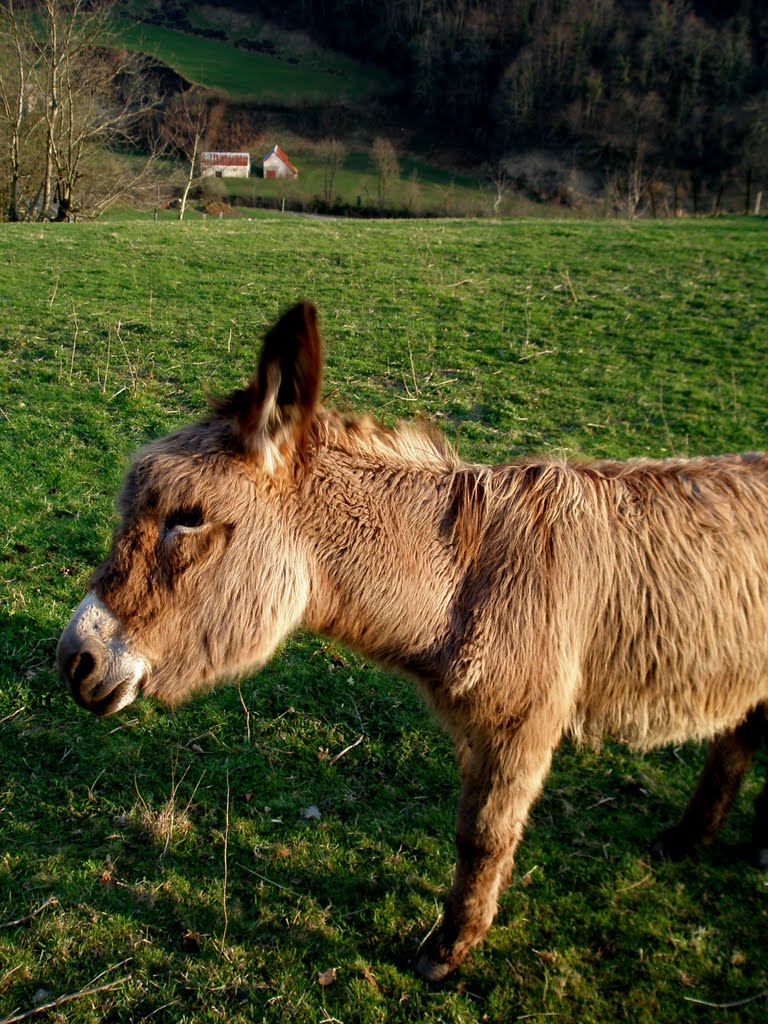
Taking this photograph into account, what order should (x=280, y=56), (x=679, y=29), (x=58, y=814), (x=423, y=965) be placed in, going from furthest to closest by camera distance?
(x=280, y=56)
(x=679, y=29)
(x=58, y=814)
(x=423, y=965)

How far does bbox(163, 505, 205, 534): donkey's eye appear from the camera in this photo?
254cm

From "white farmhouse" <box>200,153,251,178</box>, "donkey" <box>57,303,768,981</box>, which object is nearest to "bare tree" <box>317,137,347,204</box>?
"white farmhouse" <box>200,153,251,178</box>

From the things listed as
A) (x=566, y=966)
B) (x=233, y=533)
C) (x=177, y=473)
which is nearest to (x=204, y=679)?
(x=233, y=533)

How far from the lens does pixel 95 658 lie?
8.03 ft

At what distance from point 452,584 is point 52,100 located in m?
33.7

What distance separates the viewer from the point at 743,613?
287 cm

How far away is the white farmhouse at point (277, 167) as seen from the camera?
2361 inches

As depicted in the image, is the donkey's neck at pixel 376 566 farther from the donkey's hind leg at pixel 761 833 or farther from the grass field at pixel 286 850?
the donkey's hind leg at pixel 761 833

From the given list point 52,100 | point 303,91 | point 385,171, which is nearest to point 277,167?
point 385,171

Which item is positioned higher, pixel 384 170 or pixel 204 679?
pixel 384 170

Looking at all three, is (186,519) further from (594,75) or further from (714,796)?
(594,75)

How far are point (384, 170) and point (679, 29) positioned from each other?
160 feet

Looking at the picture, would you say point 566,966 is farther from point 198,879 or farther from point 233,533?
point 233,533

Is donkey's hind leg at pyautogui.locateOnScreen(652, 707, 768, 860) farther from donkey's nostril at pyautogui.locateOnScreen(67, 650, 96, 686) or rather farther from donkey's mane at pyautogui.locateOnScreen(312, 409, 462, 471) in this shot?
donkey's nostril at pyautogui.locateOnScreen(67, 650, 96, 686)
